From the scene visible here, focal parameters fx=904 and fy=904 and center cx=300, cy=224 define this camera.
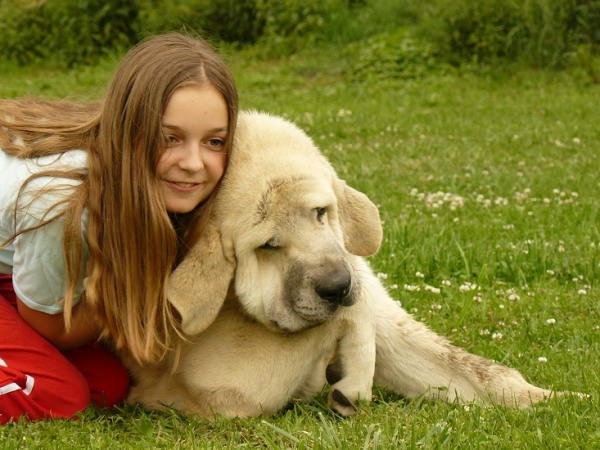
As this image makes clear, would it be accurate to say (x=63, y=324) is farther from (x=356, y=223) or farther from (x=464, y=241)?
(x=464, y=241)

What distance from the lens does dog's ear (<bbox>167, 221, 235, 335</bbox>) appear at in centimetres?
313

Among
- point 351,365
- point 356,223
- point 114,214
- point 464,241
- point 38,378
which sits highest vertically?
point 114,214

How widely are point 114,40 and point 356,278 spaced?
43.7 feet

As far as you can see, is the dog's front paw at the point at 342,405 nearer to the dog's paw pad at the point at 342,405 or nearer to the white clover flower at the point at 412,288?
the dog's paw pad at the point at 342,405

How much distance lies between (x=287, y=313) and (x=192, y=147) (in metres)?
0.68

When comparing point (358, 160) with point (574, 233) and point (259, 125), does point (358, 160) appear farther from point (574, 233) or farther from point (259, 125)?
point (259, 125)

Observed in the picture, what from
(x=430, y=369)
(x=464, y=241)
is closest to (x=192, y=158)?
(x=430, y=369)

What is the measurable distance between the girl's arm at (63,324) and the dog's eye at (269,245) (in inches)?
27.0

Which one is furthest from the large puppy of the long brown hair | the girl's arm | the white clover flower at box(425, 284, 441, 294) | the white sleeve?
the white clover flower at box(425, 284, 441, 294)

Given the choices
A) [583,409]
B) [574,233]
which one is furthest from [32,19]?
[583,409]

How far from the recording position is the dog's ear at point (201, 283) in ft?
10.3

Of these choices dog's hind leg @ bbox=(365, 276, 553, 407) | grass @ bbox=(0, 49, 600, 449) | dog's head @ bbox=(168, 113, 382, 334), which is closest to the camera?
grass @ bbox=(0, 49, 600, 449)

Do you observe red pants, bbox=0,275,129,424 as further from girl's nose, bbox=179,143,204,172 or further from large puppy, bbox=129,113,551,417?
girl's nose, bbox=179,143,204,172

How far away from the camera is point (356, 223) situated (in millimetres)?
3549
